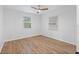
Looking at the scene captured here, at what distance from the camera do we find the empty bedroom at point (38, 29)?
59.8 inches

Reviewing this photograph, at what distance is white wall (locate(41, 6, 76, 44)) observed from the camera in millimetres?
1533

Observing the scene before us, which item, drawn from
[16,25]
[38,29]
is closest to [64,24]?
[38,29]

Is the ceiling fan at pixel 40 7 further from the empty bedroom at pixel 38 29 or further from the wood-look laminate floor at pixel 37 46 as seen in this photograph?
the wood-look laminate floor at pixel 37 46

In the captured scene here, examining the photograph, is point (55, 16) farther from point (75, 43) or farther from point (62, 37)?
point (75, 43)

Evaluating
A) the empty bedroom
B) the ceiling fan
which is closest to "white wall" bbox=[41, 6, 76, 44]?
the empty bedroom

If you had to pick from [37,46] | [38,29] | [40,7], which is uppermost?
[40,7]

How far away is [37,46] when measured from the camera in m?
1.62

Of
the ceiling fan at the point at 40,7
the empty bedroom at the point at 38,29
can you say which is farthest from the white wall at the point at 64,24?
the ceiling fan at the point at 40,7

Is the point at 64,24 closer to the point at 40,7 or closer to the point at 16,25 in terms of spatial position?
the point at 40,7

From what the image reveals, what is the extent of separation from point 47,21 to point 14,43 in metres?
0.70

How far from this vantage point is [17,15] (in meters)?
1.57

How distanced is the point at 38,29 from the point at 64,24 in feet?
1.53

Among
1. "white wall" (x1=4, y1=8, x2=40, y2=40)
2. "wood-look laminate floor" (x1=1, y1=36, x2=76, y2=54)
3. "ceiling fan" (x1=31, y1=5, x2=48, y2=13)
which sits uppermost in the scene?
"ceiling fan" (x1=31, y1=5, x2=48, y2=13)

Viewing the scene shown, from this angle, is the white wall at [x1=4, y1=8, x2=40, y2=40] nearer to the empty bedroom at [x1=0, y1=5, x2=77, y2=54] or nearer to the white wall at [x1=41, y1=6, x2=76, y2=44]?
the empty bedroom at [x1=0, y1=5, x2=77, y2=54]
